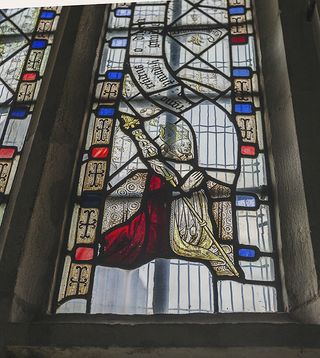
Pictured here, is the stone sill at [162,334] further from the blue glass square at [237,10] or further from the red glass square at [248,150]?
the blue glass square at [237,10]

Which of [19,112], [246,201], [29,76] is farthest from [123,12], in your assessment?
[246,201]

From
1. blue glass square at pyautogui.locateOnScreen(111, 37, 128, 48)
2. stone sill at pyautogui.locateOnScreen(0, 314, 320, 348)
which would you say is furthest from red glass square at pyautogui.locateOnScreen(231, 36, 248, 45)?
stone sill at pyautogui.locateOnScreen(0, 314, 320, 348)

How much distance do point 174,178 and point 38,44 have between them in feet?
4.90

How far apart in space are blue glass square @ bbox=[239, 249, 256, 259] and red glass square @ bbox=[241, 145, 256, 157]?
61 cm

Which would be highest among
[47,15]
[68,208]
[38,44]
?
[47,15]

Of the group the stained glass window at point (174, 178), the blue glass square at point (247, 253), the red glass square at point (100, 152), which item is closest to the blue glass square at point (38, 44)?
the stained glass window at point (174, 178)

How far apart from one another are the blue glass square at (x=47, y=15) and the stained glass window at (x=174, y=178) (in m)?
0.44

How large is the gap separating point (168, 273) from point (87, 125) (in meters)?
1.10

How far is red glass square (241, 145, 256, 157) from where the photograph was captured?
126 inches

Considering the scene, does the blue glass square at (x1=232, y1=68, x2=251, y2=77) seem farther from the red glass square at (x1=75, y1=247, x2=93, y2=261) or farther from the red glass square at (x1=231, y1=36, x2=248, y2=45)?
the red glass square at (x1=75, y1=247, x2=93, y2=261)

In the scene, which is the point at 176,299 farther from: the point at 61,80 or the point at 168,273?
the point at 61,80

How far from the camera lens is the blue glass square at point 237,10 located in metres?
4.07

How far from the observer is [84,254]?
2.88 m

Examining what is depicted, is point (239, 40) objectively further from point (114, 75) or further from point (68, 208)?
point (68, 208)
